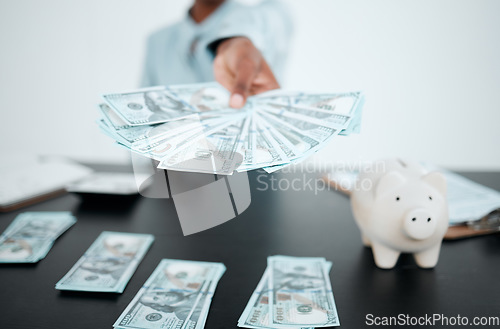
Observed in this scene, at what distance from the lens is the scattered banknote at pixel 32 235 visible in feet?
2.48

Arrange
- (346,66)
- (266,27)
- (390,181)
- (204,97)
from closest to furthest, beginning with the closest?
(390,181) → (204,97) → (266,27) → (346,66)

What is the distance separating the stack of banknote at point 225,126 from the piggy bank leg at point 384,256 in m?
0.22

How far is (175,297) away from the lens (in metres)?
0.65

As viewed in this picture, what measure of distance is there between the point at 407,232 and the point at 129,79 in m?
2.94

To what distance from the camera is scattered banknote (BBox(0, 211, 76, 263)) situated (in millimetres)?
757

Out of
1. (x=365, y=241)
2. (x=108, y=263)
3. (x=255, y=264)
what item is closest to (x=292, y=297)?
(x=255, y=264)

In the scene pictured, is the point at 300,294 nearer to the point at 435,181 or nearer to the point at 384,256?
the point at 384,256

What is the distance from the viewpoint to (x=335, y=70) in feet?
10.2

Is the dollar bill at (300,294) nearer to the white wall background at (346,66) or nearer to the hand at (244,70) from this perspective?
the hand at (244,70)

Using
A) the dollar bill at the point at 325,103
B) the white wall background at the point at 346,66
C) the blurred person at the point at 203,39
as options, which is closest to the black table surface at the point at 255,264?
the dollar bill at the point at 325,103

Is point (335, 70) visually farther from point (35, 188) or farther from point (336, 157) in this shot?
point (35, 188)

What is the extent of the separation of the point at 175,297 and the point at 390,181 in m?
0.40

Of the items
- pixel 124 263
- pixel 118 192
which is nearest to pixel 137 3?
pixel 118 192

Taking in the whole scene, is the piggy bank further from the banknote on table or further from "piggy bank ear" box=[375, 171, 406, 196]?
the banknote on table
